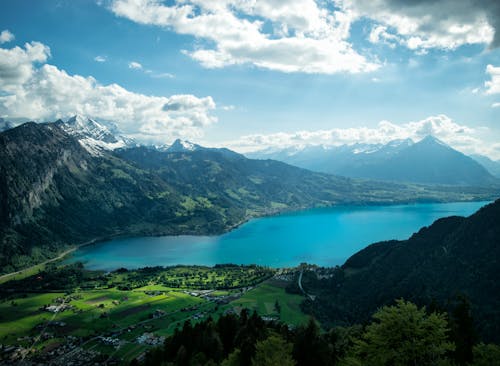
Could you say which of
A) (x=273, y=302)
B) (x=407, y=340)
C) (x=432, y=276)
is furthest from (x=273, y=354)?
(x=432, y=276)

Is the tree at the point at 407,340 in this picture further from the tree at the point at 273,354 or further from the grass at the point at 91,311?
the grass at the point at 91,311

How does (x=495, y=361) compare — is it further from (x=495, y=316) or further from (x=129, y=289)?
(x=129, y=289)

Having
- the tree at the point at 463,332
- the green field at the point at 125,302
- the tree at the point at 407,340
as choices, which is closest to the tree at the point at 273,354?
the tree at the point at 407,340

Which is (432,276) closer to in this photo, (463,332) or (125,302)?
(463,332)

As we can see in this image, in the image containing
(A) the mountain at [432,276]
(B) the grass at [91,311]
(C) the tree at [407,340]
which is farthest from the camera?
(B) the grass at [91,311]

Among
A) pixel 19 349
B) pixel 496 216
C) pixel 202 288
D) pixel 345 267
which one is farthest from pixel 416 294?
pixel 19 349

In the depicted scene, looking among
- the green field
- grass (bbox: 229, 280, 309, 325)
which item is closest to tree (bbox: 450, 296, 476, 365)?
grass (bbox: 229, 280, 309, 325)
